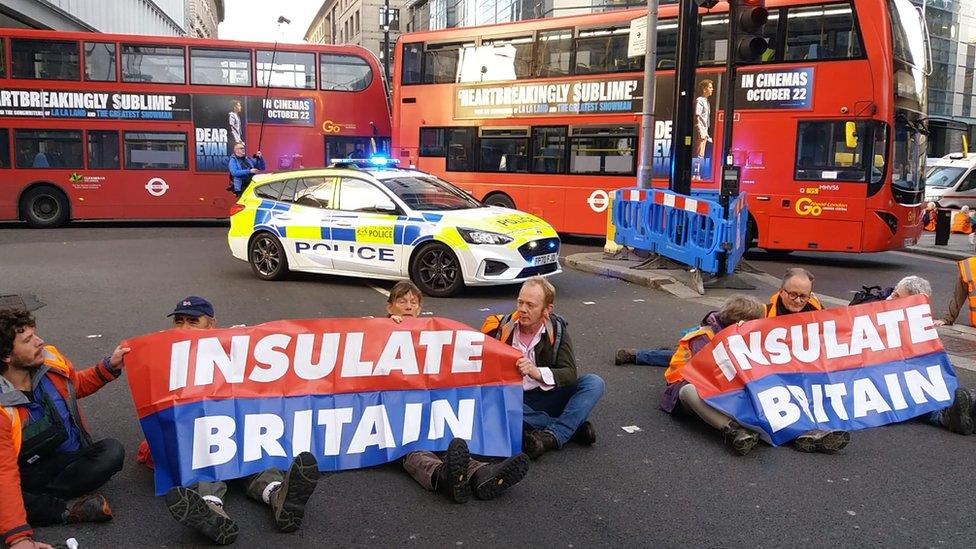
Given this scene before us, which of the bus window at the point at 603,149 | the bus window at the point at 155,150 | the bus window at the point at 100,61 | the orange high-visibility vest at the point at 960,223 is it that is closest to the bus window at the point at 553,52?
the bus window at the point at 603,149

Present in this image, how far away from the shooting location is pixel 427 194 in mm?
10594

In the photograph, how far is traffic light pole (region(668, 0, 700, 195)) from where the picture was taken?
11609 mm

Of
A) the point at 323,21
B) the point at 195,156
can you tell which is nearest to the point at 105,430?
the point at 195,156

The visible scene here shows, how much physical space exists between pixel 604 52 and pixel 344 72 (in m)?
6.97

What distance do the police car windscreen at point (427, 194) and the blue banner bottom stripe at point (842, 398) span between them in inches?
232

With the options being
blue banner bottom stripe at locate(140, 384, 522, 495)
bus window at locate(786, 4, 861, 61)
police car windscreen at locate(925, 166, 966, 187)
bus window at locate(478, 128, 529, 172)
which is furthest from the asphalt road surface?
police car windscreen at locate(925, 166, 966, 187)

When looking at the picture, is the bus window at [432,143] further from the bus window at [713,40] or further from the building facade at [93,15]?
the building facade at [93,15]

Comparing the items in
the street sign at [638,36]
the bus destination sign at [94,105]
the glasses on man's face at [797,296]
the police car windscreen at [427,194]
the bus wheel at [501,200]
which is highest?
the street sign at [638,36]

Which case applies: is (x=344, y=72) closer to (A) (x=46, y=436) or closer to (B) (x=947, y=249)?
(B) (x=947, y=249)

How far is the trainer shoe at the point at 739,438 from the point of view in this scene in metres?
4.80

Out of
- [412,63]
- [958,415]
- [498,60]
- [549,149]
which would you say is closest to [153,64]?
[412,63]

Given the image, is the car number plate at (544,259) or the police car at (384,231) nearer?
the police car at (384,231)

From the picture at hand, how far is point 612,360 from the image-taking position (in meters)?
A: 7.07

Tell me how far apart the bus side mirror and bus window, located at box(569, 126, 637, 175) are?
379cm
